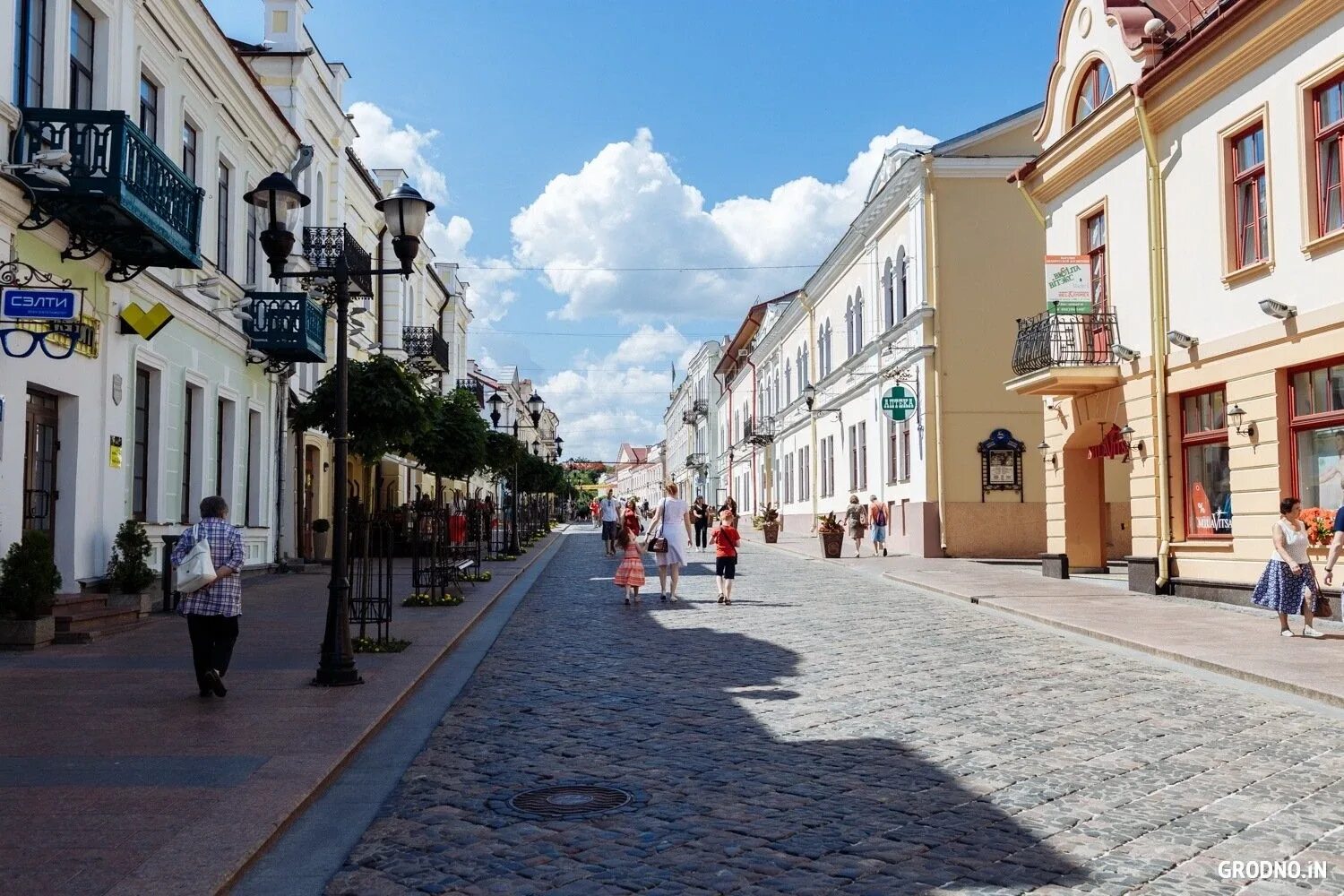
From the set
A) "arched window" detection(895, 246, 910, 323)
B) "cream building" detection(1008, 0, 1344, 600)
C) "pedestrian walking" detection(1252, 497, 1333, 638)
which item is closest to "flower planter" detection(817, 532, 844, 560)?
"arched window" detection(895, 246, 910, 323)

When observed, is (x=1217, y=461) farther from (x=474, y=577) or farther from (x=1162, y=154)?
(x=474, y=577)

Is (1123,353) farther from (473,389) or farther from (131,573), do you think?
(473,389)

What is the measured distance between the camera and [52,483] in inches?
540

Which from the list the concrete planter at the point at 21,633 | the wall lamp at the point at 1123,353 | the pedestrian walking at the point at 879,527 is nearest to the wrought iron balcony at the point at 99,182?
the concrete planter at the point at 21,633

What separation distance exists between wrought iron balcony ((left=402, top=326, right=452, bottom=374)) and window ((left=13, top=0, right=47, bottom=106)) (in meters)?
22.8

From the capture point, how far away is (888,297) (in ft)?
105

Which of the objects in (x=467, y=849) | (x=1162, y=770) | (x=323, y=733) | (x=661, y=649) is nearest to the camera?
(x=467, y=849)

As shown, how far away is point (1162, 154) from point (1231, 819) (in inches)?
561

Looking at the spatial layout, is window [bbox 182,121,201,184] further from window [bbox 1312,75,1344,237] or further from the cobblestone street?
window [bbox 1312,75,1344,237]

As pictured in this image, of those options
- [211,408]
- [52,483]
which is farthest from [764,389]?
[52,483]

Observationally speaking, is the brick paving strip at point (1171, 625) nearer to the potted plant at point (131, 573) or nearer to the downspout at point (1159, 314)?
the downspout at point (1159, 314)

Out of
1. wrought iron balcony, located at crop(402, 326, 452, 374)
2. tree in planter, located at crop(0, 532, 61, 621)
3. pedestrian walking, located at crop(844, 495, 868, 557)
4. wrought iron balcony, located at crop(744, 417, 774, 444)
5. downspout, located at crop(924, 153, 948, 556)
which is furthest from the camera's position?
wrought iron balcony, located at crop(744, 417, 774, 444)

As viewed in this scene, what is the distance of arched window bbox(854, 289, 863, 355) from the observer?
35344 millimetres

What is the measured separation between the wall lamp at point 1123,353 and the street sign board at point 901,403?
959cm
